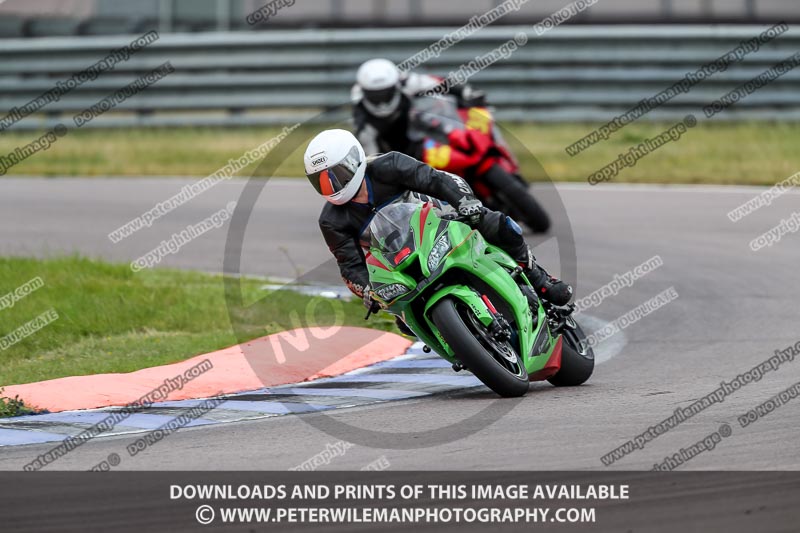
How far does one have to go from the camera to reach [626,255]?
40.2 ft

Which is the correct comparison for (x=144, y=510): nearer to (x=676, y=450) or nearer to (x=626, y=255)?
(x=676, y=450)

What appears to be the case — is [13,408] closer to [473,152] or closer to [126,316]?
[126,316]

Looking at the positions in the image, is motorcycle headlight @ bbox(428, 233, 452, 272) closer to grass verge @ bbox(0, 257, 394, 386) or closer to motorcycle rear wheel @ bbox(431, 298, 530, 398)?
motorcycle rear wheel @ bbox(431, 298, 530, 398)

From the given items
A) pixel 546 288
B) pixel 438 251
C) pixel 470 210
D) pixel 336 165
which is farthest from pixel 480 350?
pixel 336 165

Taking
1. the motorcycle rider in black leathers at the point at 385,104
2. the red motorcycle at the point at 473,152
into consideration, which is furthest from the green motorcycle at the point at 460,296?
the motorcycle rider in black leathers at the point at 385,104

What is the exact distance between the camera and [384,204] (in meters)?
7.48

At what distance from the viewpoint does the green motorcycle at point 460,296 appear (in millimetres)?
7020

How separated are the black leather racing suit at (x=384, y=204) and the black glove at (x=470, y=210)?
99 mm

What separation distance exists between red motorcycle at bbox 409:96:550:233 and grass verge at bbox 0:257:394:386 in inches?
93.6

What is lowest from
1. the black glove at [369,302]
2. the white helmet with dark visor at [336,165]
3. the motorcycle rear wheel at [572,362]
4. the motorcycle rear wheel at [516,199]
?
the motorcycle rear wheel at [572,362]

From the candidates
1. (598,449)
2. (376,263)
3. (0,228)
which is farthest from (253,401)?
(0,228)

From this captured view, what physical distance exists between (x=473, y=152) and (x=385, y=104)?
0.96 meters

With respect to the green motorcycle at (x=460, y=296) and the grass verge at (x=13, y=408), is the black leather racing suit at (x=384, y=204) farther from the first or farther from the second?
the grass verge at (x=13, y=408)

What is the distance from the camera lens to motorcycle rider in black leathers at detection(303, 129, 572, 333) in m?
7.31
